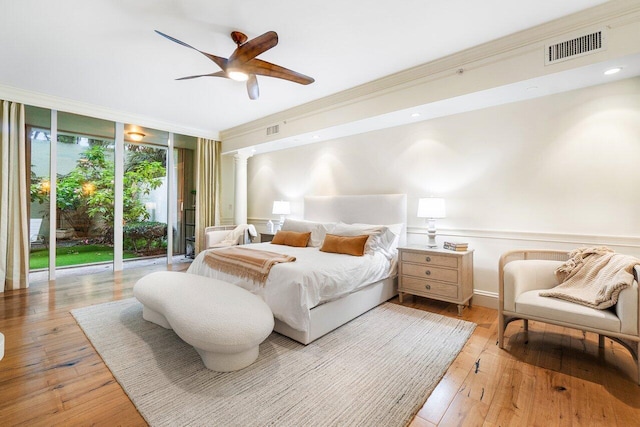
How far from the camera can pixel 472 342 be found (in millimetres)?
2504

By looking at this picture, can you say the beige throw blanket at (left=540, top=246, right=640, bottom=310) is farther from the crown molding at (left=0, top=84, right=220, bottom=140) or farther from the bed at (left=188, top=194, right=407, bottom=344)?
the crown molding at (left=0, top=84, right=220, bottom=140)

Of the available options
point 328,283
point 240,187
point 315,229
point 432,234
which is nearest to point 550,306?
point 432,234

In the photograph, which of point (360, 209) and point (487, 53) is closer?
point (487, 53)

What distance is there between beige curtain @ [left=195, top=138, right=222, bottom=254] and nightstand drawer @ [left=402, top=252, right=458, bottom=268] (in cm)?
433

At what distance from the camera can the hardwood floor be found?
161 centimetres

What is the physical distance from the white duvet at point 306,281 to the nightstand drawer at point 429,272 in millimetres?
→ 413

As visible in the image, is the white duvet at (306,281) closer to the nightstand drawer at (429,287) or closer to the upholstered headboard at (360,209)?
the nightstand drawer at (429,287)

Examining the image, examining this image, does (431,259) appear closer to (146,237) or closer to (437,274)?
(437,274)

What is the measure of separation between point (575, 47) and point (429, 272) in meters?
2.41

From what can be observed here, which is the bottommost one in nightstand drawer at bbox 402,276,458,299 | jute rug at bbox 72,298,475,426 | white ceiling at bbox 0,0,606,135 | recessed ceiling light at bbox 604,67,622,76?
jute rug at bbox 72,298,475,426

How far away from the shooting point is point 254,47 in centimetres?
240

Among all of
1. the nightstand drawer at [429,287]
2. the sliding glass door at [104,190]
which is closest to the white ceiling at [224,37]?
the sliding glass door at [104,190]

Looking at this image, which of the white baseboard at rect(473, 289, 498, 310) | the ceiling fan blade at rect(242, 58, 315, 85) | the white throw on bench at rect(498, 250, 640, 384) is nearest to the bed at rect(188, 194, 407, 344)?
the white baseboard at rect(473, 289, 498, 310)

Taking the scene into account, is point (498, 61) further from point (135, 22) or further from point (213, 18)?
point (135, 22)
